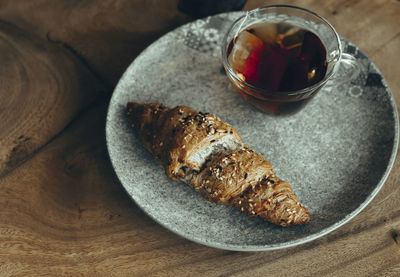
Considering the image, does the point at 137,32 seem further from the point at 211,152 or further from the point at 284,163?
the point at 284,163

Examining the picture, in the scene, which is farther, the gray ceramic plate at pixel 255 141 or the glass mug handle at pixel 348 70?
the glass mug handle at pixel 348 70

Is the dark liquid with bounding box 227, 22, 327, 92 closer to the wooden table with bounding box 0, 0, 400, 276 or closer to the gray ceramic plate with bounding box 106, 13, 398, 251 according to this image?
the gray ceramic plate with bounding box 106, 13, 398, 251

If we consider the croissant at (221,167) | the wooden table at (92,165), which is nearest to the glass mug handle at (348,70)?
the wooden table at (92,165)

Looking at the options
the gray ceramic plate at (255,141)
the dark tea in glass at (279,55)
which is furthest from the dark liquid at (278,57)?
the gray ceramic plate at (255,141)

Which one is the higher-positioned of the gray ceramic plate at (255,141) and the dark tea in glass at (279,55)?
the dark tea in glass at (279,55)

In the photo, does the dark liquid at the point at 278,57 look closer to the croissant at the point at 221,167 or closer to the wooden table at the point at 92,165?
the croissant at the point at 221,167

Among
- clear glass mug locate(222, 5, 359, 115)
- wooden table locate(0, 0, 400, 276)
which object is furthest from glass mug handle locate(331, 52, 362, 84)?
wooden table locate(0, 0, 400, 276)

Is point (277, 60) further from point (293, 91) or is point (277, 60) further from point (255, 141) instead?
point (255, 141)

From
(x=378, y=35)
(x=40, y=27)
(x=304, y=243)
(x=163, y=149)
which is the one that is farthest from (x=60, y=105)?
(x=378, y=35)
